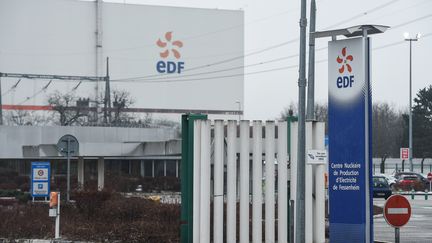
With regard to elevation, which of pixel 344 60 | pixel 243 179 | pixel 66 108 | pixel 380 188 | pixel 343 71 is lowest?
pixel 380 188

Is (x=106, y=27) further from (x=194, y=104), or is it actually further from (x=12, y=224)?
(x=12, y=224)

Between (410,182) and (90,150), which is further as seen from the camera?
(410,182)

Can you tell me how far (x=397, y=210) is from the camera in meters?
14.6

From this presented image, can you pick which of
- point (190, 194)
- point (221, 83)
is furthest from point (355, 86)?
point (221, 83)

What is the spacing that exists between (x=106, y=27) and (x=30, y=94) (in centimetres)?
1144

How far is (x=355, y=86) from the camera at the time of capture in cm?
1588

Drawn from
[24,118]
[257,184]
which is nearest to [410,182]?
[24,118]

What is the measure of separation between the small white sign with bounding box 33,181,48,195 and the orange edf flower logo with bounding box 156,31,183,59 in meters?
62.0

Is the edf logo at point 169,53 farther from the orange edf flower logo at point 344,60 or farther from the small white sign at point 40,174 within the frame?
the orange edf flower logo at point 344,60

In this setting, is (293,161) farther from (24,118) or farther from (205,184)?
(24,118)

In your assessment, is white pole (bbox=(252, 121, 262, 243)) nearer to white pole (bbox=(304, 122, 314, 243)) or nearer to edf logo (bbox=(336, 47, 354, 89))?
white pole (bbox=(304, 122, 314, 243))

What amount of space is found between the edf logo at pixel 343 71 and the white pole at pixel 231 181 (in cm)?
381

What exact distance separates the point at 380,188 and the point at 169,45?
49.1 meters

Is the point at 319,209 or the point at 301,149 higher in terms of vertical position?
the point at 301,149
